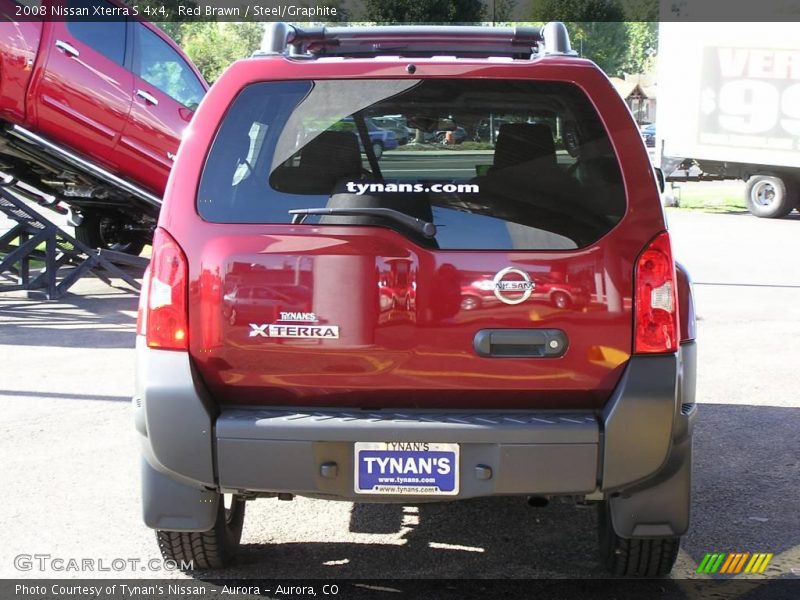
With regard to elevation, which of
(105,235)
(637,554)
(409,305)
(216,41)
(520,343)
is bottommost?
(105,235)

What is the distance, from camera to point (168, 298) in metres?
3.20

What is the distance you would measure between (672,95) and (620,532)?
19642 millimetres

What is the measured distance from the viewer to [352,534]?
412cm

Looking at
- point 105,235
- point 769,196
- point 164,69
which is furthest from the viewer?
point 769,196

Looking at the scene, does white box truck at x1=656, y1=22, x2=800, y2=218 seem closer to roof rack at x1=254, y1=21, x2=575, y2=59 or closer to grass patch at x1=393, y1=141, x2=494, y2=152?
roof rack at x1=254, y1=21, x2=575, y2=59

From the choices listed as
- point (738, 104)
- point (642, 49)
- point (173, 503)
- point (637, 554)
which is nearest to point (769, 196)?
point (738, 104)

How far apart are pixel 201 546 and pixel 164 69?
709cm

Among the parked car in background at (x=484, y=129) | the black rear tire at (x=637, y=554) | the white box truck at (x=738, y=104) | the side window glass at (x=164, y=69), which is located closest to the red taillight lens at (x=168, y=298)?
the parked car in background at (x=484, y=129)

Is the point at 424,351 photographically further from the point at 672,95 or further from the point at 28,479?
the point at 672,95

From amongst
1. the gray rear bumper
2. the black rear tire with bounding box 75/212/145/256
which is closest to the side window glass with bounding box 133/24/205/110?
the black rear tire with bounding box 75/212/145/256

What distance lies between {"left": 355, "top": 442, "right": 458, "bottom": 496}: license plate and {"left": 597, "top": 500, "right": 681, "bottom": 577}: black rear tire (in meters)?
0.78

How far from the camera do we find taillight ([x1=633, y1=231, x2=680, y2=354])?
3.15 metres

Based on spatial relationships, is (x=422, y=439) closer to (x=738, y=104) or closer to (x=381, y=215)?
(x=381, y=215)

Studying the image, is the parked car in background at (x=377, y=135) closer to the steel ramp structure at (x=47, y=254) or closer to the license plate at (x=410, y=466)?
the license plate at (x=410, y=466)
